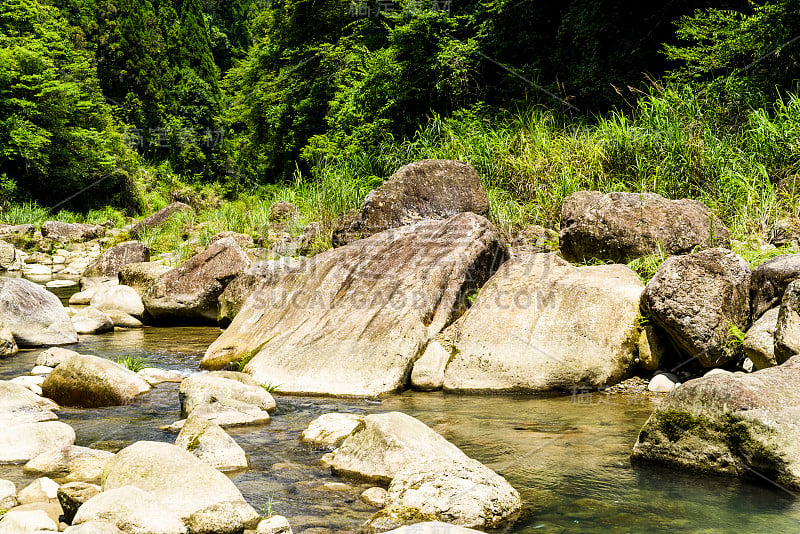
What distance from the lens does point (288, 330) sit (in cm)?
716

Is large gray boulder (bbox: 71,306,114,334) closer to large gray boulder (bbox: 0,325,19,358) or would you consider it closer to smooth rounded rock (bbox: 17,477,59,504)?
large gray boulder (bbox: 0,325,19,358)

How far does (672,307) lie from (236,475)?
12.6 ft

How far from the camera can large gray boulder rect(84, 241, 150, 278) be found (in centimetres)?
1450

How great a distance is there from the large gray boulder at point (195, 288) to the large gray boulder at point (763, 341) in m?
7.32

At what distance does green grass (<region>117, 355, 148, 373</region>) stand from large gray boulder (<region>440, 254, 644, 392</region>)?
10.5ft

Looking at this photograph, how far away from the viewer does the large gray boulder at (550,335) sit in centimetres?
587

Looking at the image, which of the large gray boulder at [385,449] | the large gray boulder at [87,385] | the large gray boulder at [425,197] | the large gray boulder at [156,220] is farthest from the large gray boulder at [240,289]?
the large gray boulder at [156,220]

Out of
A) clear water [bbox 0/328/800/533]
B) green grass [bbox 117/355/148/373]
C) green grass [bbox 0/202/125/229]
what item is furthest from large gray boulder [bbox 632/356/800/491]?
green grass [bbox 0/202/125/229]

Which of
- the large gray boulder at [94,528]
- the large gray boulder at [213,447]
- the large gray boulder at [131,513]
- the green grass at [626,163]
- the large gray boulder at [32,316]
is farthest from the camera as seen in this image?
the large gray boulder at [32,316]

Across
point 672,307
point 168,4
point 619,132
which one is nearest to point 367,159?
point 619,132

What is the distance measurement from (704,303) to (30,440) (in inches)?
208

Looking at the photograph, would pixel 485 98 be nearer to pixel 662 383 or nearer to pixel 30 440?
pixel 662 383

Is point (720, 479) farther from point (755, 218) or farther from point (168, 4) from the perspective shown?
point (168, 4)

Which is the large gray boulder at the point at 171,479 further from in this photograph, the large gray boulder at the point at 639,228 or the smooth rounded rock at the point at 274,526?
the large gray boulder at the point at 639,228
